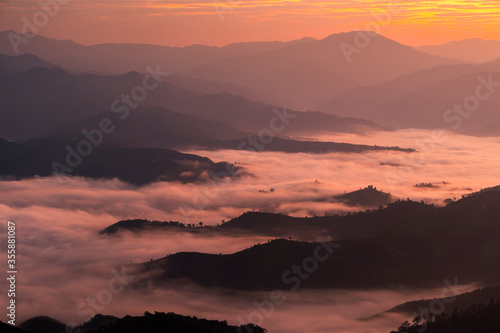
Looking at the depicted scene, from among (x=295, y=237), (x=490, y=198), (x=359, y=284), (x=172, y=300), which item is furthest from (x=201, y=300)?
(x=490, y=198)

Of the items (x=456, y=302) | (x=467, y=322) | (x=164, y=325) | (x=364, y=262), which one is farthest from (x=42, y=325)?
(x=467, y=322)

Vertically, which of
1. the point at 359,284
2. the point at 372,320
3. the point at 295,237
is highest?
the point at 295,237

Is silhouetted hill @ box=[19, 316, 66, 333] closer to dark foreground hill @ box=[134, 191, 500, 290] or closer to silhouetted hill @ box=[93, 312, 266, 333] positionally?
dark foreground hill @ box=[134, 191, 500, 290]

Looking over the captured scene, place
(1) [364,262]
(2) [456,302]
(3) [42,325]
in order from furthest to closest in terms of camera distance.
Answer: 1. (1) [364,262]
2. (3) [42,325]
3. (2) [456,302]

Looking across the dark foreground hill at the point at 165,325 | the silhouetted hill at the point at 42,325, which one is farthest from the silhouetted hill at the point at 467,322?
the silhouetted hill at the point at 42,325

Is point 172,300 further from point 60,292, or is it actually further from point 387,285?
point 387,285

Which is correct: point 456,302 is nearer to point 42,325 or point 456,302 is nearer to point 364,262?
point 364,262

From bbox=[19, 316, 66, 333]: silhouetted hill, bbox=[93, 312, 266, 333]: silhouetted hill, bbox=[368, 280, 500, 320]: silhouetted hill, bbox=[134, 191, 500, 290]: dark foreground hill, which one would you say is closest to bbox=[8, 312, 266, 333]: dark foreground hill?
bbox=[93, 312, 266, 333]: silhouetted hill

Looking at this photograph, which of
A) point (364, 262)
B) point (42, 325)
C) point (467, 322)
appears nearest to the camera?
point (467, 322)
